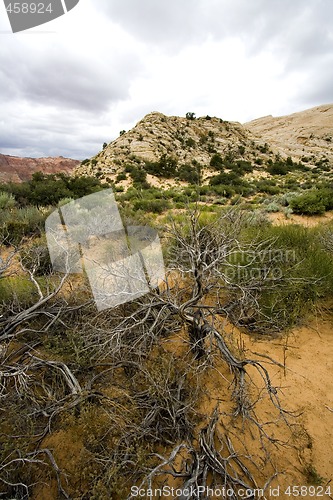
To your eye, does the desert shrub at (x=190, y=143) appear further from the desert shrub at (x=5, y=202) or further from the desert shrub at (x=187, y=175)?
the desert shrub at (x=5, y=202)

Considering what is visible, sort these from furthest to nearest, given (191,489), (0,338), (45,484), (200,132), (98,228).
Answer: (200,132), (98,228), (0,338), (45,484), (191,489)

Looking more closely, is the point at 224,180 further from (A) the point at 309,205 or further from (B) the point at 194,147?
(B) the point at 194,147

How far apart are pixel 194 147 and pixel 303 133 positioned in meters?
25.2

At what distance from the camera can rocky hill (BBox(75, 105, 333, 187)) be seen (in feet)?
86.2

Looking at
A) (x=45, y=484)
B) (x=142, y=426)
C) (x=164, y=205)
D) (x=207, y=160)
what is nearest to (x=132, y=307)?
(x=142, y=426)

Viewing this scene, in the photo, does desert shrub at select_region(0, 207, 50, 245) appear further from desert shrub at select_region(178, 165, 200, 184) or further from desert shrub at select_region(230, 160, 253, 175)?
desert shrub at select_region(230, 160, 253, 175)

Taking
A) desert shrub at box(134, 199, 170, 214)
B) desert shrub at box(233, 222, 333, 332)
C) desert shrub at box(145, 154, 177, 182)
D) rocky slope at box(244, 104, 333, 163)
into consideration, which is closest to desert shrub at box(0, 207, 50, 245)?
desert shrub at box(134, 199, 170, 214)

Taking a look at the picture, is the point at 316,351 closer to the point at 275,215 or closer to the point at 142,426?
the point at 142,426

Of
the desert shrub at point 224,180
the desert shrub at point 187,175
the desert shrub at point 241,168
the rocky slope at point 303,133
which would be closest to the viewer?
the desert shrub at point 224,180

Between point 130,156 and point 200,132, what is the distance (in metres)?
14.8

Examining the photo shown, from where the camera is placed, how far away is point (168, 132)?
115 feet

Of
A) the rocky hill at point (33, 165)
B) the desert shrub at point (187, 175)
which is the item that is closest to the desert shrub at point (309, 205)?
the desert shrub at point (187, 175)

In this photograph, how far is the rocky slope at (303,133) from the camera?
3796 centimetres

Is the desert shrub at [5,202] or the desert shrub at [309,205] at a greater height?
the desert shrub at [5,202]
